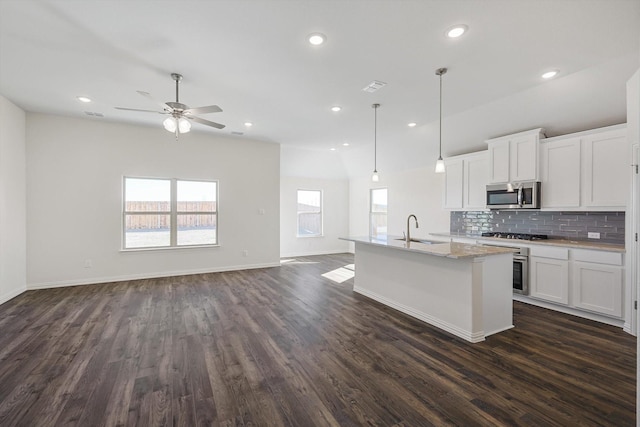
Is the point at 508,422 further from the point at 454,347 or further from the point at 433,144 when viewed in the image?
the point at 433,144

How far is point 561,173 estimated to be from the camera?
13.4 ft

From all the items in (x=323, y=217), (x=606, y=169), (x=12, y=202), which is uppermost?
(x=606, y=169)

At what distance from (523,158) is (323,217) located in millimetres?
5669

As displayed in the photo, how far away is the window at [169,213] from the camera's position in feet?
18.6

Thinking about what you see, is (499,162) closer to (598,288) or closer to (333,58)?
(598,288)

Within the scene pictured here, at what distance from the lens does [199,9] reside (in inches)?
90.0

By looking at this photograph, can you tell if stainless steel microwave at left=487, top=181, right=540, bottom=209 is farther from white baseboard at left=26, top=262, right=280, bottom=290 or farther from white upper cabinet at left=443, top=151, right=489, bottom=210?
white baseboard at left=26, top=262, right=280, bottom=290

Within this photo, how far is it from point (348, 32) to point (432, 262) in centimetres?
264

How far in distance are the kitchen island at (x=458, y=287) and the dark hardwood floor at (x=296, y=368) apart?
7.0 inches

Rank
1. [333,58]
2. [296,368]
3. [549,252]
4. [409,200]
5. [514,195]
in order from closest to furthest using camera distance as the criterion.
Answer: [296,368] → [333,58] → [549,252] → [514,195] → [409,200]

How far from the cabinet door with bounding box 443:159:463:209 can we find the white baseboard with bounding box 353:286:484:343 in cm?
269

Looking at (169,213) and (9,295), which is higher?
(169,213)

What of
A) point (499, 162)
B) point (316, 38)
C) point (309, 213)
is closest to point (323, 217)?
point (309, 213)

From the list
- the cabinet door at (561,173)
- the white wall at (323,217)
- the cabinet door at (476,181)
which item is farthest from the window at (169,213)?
the cabinet door at (561,173)
